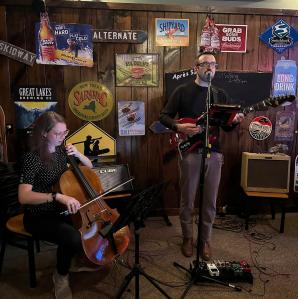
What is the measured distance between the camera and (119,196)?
270cm

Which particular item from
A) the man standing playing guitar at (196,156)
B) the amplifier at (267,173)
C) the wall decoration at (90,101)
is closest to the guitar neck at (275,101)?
the man standing playing guitar at (196,156)

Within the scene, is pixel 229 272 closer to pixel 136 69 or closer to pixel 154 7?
pixel 136 69

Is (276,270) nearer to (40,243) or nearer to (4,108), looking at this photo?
(40,243)

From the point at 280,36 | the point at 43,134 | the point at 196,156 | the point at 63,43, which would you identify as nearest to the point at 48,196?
the point at 43,134

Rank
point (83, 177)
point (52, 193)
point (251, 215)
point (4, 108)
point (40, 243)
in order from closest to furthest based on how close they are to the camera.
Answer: point (52, 193) → point (83, 177) → point (40, 243) → point (4, 108) → point (251, 215)

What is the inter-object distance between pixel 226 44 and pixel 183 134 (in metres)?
1.25

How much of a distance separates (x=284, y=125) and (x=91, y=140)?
196 centimetres

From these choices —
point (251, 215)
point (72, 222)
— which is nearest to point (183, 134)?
point (72, 222)

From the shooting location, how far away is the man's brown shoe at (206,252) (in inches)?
93.8

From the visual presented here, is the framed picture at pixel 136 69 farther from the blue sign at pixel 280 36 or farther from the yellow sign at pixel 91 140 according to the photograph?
the blue sign at pixel 280 36

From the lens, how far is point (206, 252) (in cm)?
239

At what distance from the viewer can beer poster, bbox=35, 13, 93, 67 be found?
2795 millimetres

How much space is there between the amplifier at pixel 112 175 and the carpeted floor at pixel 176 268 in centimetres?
49

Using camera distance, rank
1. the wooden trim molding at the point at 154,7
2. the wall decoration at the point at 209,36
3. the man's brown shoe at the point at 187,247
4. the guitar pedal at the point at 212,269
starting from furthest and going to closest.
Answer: the wall decoration at the point at 209,36 < the wooden trim molding at the point at 154,7 < the man's brown shoe at the point at 187,247 < the guitar pedal at the point at 212,269
